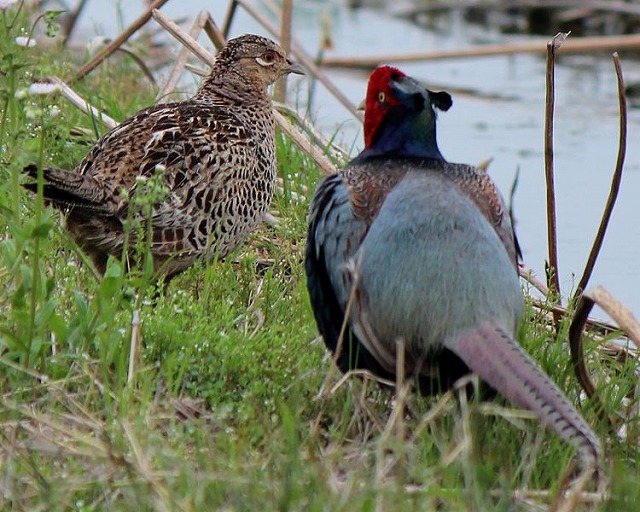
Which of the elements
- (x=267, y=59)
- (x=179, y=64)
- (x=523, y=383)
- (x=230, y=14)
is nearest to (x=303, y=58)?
(x=230, y=14)

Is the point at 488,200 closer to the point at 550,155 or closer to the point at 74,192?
the point at 550,155

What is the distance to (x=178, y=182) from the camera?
17.0 ft

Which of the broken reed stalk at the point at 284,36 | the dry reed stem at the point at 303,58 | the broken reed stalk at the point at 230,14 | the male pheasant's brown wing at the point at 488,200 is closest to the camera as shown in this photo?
the male pheasant's brown wing at the point at 488,200

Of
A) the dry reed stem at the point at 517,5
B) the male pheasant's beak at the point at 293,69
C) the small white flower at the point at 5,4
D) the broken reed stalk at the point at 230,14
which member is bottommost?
the male pheasant's beak at the point at 293,69

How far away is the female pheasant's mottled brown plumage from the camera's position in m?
5.02

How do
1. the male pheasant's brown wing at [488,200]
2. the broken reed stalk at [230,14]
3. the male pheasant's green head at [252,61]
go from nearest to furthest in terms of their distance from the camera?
the male pheasant's brown wing at [488,200]
the male pheasant's green head at [252,61]
the broken reed stalk at [230,14]

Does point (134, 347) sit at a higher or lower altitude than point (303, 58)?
lower

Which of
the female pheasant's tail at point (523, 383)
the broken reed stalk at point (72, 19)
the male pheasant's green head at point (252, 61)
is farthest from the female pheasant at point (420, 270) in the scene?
the broken reed stalk at point (72, 19)

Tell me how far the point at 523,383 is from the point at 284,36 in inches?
160

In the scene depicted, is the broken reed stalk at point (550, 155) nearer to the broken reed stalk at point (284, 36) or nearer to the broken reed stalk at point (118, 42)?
the broken reed stalk at point (284, 36)

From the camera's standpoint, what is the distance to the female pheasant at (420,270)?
372cm

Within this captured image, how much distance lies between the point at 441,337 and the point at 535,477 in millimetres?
469

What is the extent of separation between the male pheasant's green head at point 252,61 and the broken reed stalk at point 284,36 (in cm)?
112

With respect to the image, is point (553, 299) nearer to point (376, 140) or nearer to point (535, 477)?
point (376, 140)
